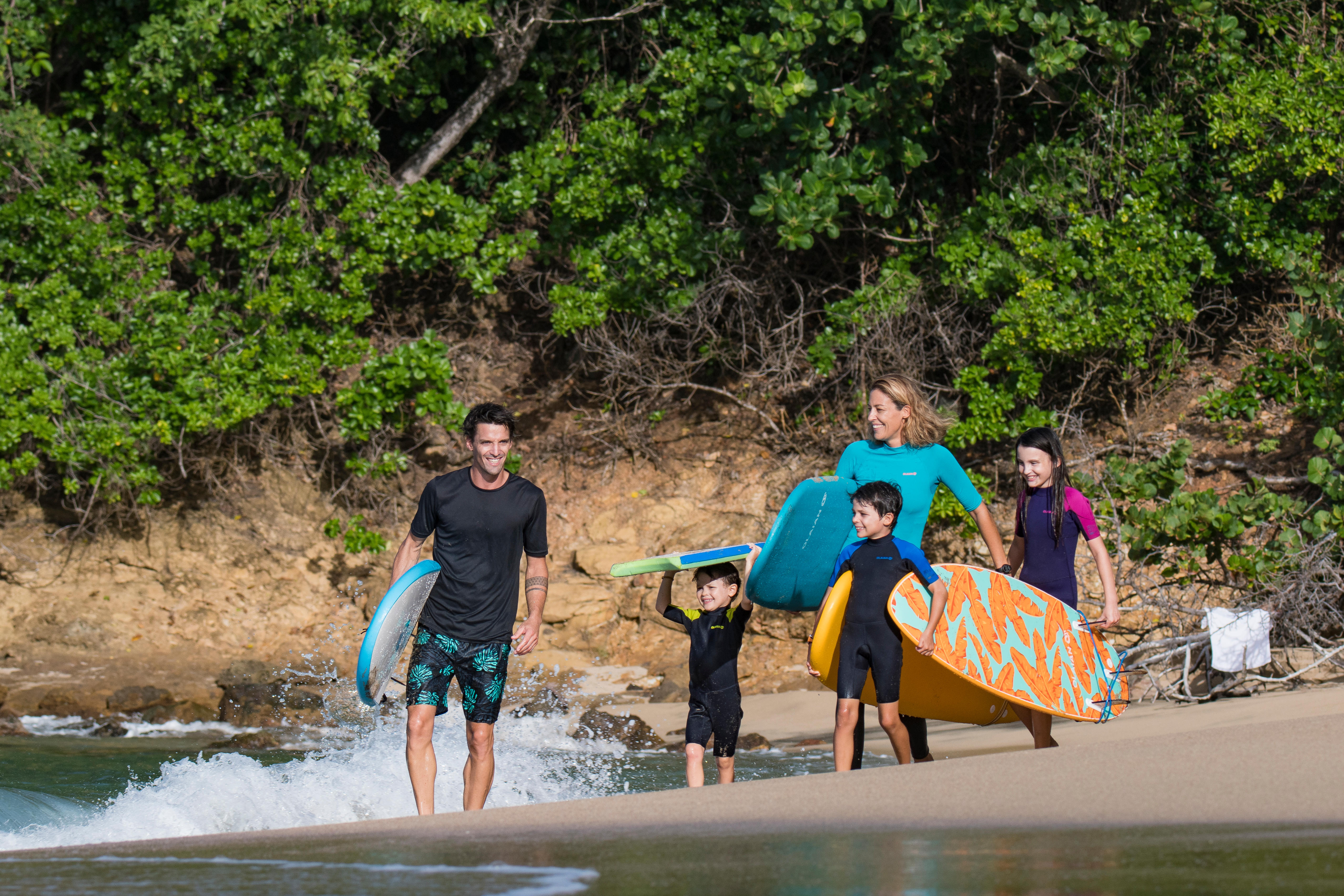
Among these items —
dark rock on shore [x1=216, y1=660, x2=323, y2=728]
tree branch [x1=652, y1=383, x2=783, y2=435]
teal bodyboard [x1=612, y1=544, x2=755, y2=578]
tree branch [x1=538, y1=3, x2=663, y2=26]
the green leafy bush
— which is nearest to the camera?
teal bodyboard [x1=612, y1=544, x2=755, y2=578]

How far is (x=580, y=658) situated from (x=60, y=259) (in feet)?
18.8

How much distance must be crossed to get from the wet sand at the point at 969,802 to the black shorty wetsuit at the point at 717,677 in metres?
1.15

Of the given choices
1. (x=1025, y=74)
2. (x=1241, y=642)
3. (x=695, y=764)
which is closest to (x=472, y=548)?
(x=695, y=764)

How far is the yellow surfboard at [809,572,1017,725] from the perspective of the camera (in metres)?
5.12

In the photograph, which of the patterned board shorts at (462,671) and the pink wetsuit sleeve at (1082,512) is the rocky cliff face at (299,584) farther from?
the patterned board shorts at (462,671)

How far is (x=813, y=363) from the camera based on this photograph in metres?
10.6

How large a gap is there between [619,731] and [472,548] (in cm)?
363

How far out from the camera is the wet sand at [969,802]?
3.48m

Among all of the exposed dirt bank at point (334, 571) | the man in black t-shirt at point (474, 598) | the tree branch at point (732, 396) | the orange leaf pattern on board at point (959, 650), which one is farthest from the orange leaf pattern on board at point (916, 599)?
the tree branch at point (732, 396)

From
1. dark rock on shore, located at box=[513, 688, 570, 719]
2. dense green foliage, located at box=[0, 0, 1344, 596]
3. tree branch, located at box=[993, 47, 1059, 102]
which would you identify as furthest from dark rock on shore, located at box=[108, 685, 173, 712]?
tree branch, located at box=[993, 47, 1059, 102]

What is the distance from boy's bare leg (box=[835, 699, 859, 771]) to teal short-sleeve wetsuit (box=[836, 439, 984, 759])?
0.32 metres

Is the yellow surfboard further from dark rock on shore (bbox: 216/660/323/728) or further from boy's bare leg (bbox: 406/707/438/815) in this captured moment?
dark rock on shore (bbox: 216/660/323/728)

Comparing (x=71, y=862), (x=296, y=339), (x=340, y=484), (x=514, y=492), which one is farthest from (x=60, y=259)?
(x=71, y=862)

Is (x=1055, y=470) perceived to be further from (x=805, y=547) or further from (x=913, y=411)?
(x=805, y=547)
